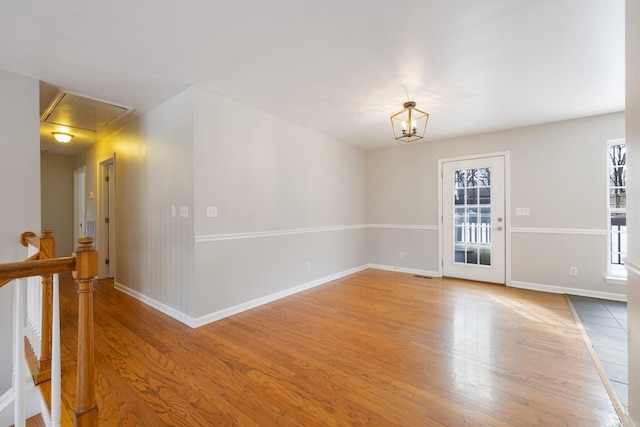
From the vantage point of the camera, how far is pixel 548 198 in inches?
159

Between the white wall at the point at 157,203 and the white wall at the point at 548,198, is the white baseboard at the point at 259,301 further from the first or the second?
the white wall at the point at 548,198

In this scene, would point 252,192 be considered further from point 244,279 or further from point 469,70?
point 469,70

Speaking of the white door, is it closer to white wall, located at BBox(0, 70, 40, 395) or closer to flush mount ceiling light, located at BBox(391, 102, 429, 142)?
flush mount ceiling light, located at BBox(391, 102, 429, 142)

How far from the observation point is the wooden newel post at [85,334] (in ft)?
4.00

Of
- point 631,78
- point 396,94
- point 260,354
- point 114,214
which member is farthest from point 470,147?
point 114,214

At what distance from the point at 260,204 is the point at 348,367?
2.16 meters

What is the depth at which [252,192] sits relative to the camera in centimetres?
341

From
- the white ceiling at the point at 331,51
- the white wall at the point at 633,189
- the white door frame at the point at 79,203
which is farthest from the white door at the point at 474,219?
the white door frame at the point at 79,203

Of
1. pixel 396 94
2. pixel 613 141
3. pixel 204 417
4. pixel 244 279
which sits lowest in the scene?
pixel 204 417

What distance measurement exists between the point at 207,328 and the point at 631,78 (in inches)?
143

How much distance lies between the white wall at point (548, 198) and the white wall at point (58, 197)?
7.30 metres

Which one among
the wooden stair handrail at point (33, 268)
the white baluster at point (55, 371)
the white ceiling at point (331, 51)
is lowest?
the white baluster at point (55, 371)

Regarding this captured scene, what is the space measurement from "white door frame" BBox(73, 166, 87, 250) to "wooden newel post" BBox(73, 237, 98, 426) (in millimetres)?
5211

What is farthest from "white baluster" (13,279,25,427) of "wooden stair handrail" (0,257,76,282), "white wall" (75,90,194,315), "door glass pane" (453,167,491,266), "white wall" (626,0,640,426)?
"door glass pane" (453,167,491,266)
